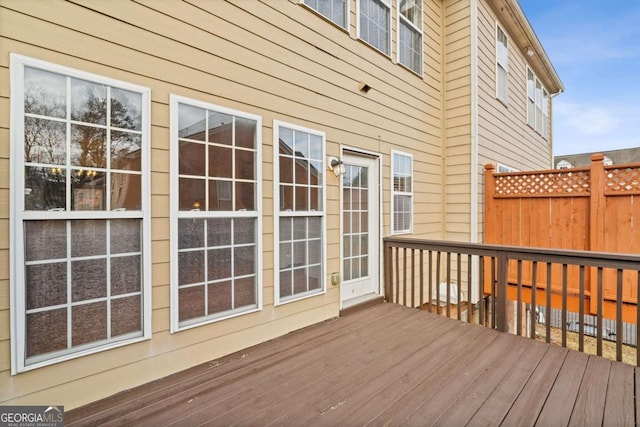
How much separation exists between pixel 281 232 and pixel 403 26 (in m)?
3.86

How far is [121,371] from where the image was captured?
1945mm

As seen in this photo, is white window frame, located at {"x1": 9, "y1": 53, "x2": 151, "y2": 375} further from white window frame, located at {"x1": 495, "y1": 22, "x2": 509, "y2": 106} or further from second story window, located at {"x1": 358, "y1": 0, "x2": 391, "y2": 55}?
white window frame, located at {"x1": 495, "y1": 22, "x2": 509, "y2": 106}

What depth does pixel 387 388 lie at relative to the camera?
2.02 meters

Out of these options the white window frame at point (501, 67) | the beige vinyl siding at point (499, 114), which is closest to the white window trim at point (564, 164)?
the beige vinyl siding at point (499, 114)

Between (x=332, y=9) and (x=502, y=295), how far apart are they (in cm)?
373

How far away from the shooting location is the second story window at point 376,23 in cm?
383

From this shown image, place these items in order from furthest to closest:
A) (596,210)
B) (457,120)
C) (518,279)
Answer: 1. (457,120)
2. (596,210)
3. (518,279)

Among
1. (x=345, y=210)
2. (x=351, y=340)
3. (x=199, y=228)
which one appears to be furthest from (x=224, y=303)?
(x=345, y=210)

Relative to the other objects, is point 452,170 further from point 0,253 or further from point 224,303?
point 0,253

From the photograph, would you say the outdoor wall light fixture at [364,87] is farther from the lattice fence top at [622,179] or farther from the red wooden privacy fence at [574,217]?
the lattice fence top at [622,179]

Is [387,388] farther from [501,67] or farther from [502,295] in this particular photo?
[501,67]

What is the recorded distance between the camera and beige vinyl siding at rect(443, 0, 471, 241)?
5023 mm

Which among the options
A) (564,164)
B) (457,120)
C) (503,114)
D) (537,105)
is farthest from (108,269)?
(564,164)

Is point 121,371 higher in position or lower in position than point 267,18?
lower
